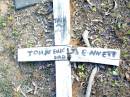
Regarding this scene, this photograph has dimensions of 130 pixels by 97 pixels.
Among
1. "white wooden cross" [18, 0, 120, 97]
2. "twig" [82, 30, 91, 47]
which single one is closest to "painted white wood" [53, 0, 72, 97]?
"white wooden cross" [18, 0, 120, 97]

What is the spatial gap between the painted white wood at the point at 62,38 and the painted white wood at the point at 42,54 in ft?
0.16

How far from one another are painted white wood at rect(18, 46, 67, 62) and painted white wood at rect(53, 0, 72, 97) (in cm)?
5

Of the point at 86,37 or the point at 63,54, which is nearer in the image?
the point at 63,54

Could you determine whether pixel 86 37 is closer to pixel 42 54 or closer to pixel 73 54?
pixel 73 54

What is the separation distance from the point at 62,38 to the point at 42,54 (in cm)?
21

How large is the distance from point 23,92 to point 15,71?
195mm

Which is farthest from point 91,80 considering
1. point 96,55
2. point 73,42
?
point 73,42

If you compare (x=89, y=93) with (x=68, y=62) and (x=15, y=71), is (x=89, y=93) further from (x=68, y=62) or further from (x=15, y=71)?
(x=15, y=71)

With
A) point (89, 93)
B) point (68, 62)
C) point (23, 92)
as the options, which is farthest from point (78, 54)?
point (23, 92)

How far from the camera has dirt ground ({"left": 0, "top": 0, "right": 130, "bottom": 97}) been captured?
3.59 m

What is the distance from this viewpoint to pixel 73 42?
12.1ft

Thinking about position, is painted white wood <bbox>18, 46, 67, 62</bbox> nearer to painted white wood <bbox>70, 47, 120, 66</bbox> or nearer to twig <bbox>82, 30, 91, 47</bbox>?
painted white wood <bbox>70, 47, 120, 66</bbox>

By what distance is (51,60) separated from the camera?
11.9ft

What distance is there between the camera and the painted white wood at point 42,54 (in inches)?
141
